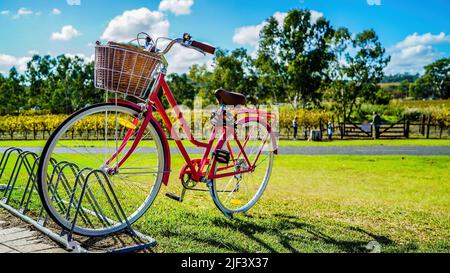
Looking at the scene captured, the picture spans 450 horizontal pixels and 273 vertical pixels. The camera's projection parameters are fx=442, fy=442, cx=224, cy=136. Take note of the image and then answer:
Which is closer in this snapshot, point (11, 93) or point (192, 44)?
point (192, 44)

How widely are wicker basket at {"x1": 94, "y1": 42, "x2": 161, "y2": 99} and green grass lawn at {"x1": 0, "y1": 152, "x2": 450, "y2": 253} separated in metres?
1.31

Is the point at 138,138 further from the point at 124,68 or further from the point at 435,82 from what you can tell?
the point at 435,82

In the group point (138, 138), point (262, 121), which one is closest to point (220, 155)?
point (262, 121)

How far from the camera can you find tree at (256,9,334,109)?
117 ft

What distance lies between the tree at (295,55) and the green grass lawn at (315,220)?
28562mm

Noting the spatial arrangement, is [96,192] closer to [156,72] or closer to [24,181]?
[24,181]

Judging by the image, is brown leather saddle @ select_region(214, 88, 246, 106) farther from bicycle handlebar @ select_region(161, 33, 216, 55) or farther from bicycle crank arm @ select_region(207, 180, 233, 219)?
bicycle crank arm @ select_region(207, 180, 233, 219)

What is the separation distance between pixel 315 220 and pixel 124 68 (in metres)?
2.66

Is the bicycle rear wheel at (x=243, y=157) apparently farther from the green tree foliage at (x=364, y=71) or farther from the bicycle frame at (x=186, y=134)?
the green tree foliage at (x=364, y=71)

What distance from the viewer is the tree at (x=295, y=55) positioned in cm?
3575

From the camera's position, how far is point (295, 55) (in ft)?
121

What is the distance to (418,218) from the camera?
16.4 ft

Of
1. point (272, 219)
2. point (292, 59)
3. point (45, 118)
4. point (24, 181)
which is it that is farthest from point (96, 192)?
point (292, 59)

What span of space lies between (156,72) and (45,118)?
75.8 ft
